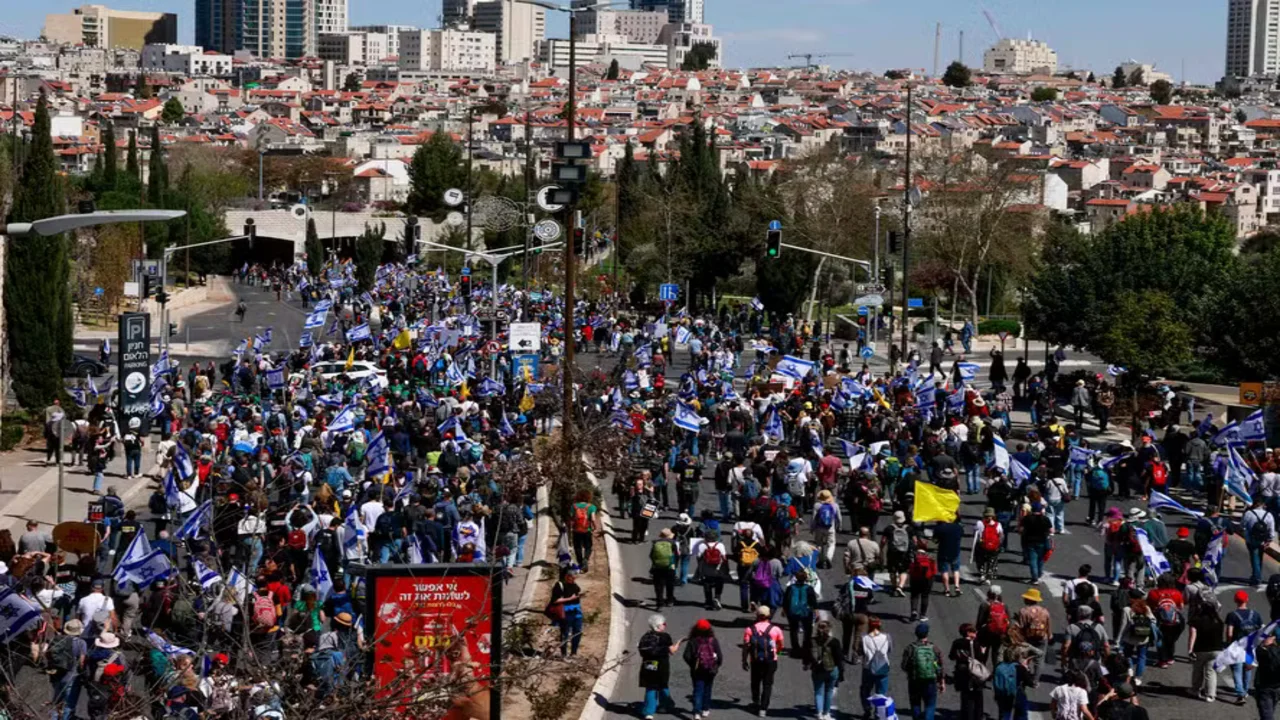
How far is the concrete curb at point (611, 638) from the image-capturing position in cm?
1773

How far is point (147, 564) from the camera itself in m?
18.6

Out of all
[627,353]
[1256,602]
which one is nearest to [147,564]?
[1256,602]

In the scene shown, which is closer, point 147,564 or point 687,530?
point 147,564

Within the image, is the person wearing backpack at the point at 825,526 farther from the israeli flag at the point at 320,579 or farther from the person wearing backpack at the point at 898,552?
the israeli flag at the point at 320,579

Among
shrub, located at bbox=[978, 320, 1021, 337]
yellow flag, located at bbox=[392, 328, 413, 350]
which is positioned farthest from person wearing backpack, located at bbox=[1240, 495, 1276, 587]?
shrub, located at bbox=[978, 320, 1021, 337]

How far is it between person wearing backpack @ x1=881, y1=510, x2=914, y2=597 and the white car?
56.9ft

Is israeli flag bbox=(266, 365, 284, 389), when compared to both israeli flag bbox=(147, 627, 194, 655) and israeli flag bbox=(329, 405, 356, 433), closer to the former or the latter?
israeli flag bbox=(329, 405, 356, 433)

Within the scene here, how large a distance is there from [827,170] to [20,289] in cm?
4331

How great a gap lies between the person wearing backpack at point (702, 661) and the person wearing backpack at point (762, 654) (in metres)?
0.32

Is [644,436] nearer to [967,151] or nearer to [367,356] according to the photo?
[367,356]

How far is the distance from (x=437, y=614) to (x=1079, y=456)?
1702cm

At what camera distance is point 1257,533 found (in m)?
23.1

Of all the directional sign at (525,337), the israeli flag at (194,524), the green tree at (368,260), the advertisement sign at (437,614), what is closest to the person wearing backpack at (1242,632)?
the advertisement sign at (437,614)

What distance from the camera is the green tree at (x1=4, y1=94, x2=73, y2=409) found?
3903 cm
